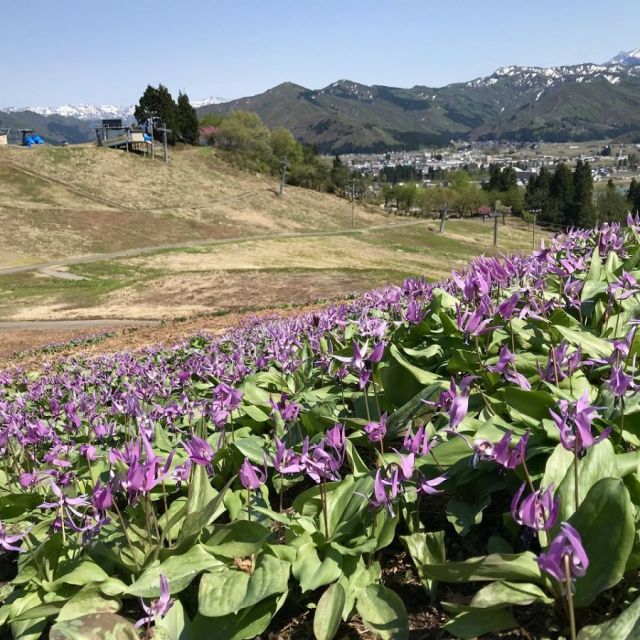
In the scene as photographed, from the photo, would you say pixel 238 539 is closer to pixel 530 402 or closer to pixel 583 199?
pixel 530 402

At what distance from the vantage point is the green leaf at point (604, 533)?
65.7 inches

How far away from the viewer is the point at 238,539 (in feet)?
7.77

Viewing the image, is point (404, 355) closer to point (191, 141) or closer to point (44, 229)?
point (44, 229)

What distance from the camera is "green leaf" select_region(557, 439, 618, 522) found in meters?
1.93

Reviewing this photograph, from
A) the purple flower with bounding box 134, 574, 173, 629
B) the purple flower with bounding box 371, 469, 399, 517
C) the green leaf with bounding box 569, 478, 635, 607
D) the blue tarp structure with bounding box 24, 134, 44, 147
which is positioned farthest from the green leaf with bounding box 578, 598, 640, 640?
the blue tarp structure with bounding box 24, 134, 44, 147

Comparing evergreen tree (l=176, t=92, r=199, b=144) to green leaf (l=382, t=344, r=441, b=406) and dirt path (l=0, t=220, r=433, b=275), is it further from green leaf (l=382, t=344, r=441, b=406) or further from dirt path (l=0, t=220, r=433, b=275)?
green leaf (l=382, t=344, r=441, b=406)

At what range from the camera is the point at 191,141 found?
11294 cm

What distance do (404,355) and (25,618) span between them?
2385mm

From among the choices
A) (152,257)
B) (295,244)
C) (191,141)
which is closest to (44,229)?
(152,257)

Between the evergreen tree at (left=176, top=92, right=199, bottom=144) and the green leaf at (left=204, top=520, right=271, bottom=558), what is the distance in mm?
115051

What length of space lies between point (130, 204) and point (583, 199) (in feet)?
280

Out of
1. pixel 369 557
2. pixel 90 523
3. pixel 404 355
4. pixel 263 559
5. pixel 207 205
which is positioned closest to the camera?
pixel 263 559

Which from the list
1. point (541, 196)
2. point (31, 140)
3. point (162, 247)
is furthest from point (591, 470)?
point (541, 196)

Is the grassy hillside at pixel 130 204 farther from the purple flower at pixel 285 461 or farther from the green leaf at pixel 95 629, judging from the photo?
the green leaf at pixel 95 629
